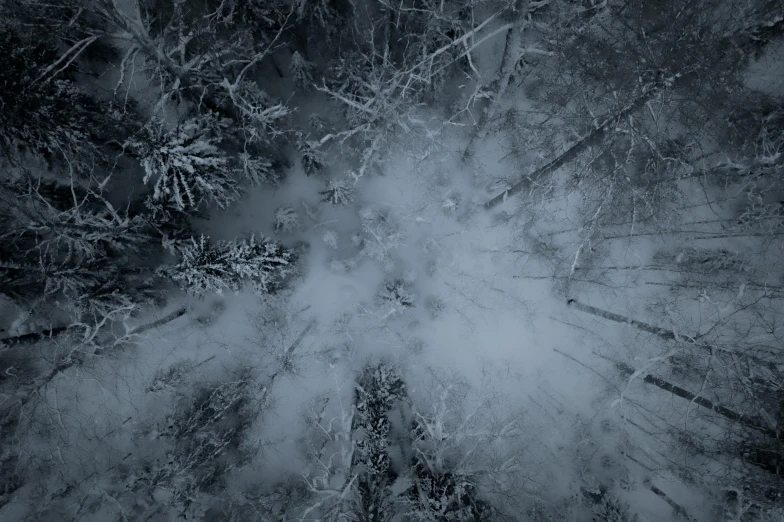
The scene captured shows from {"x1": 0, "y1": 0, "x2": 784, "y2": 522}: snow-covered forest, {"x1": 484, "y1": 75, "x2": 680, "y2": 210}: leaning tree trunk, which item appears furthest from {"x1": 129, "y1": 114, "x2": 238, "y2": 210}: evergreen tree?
{"x1": 484, "y1": 75, "x2": 680, "y2": 210}: leaning tree trunk

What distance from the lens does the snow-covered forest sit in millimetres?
11711

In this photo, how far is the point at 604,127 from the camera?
34.0 ft

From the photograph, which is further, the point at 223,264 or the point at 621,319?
the point at 621,319

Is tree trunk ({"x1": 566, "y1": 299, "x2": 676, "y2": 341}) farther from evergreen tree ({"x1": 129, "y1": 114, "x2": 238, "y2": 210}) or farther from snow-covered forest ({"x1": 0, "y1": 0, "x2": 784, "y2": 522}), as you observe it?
evergreen tree ({"x1": 129, "y1": 114, "x2": 238, "y2": 210})

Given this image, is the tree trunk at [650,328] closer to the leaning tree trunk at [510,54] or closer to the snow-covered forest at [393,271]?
the snow-covered forest at [393,271]

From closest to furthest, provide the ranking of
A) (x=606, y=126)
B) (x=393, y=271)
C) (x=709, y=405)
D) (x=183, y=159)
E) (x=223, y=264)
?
(x=606, y=126) < (x=183, y=159) < (x=223, y=264) < (x=709, y=405) < (x=393, y=271)

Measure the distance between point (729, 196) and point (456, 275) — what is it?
1178 centimetres

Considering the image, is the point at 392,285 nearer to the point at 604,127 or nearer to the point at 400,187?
the point at 400,187

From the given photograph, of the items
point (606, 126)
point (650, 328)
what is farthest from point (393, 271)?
point (650, 328)

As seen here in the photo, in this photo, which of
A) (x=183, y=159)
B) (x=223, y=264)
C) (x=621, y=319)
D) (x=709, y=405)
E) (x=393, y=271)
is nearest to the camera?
(x=183, y=159)

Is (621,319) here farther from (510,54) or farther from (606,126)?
(510,54)

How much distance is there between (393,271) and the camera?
53.5 feet

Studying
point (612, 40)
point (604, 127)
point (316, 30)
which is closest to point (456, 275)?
point (604, 127)

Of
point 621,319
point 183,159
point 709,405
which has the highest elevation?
point 621,319
